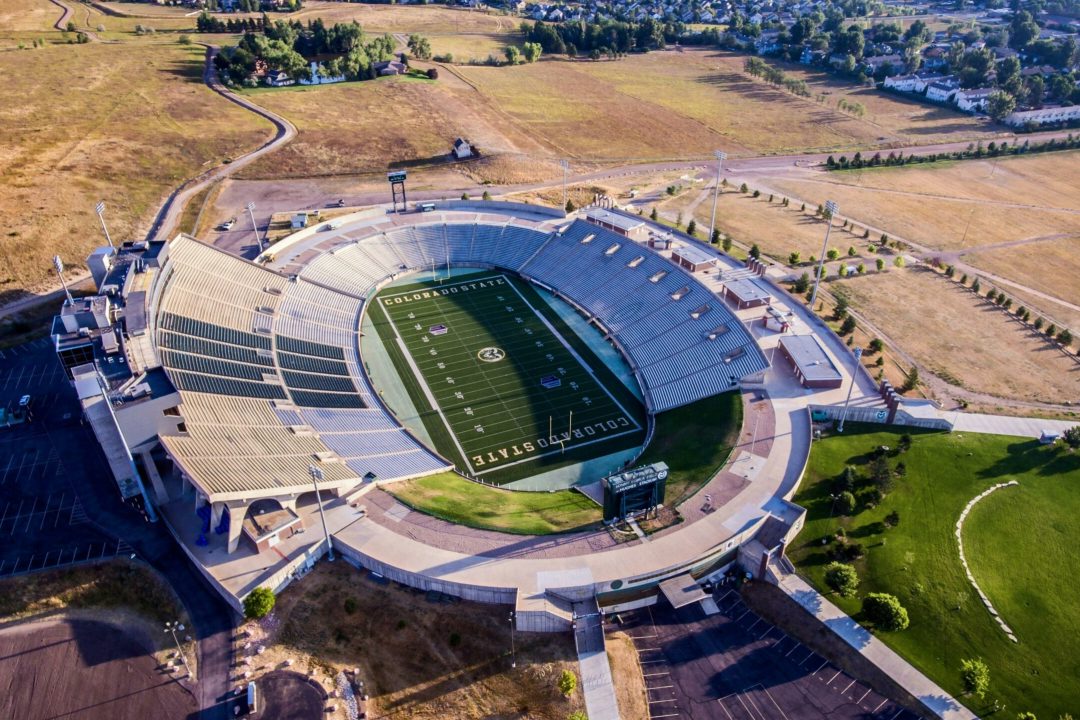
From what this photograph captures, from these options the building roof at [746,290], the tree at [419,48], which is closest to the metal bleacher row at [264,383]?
the building roof at [746,290]

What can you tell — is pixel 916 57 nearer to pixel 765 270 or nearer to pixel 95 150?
pixel 765 270

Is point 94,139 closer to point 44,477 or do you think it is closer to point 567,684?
point 44,477

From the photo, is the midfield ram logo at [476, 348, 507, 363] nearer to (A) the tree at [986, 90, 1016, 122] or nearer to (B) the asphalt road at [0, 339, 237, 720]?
(B) the asphalt road at [0, 339, 237, 720]

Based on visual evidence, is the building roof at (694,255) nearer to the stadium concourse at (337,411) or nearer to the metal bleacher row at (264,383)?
the stadium concourse at (337,411)

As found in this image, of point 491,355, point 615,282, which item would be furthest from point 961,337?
point 491,355

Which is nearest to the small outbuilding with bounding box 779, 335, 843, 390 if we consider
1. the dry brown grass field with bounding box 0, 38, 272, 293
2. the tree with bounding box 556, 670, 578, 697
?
the tree with bounding box 556, 670, 578, 697

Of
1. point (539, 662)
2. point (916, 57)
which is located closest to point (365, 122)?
point (539, 662)

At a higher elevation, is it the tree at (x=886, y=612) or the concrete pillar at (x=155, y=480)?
the concrete pillar at (x=155, y=480)
